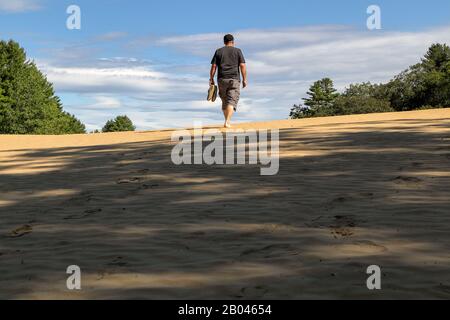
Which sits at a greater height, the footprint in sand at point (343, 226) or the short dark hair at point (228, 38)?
the short dark hair at point (228, 38)

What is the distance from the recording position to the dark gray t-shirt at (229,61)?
1429 cm

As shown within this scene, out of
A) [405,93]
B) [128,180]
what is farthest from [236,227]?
[405,93]

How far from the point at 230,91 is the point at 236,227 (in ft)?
28.9

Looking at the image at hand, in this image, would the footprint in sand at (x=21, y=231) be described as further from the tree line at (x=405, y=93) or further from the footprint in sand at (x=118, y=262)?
the tree line at (x=405, y=93)

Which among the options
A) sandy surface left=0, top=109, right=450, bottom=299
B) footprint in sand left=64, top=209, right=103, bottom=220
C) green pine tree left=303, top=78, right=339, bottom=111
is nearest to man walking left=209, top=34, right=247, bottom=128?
sandy surface left=0, top=109, right=450, bottom=299

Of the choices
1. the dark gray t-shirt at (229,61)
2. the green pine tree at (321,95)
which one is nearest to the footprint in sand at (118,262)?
the dark gray t-shirt at (229,61)

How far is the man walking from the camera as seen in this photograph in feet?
46.9

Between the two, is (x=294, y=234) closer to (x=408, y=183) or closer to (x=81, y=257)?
(x=81, y=257)

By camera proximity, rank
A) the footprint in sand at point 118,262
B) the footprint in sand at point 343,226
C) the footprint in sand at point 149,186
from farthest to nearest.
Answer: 1. the footprint in sand at point 149,186
2. the footprint in sand at point 343,226
3. the footprint in sand at point 118,262

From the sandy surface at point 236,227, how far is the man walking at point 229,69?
3750 millimetres

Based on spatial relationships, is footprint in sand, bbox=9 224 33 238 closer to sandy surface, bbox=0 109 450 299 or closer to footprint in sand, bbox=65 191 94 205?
sandy surface, bbox=0 109 450 299
